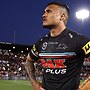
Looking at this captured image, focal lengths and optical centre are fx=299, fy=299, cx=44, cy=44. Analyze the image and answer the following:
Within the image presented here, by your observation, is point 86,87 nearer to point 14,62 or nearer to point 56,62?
point 56,62

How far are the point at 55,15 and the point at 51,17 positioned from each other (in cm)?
7

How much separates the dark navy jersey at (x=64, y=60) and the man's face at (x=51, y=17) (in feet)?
0.56

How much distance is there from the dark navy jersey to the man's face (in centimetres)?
17

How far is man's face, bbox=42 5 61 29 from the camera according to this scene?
13.1 feet

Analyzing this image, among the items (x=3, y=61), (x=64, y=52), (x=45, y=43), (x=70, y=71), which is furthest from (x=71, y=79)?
(x=3, y=61)

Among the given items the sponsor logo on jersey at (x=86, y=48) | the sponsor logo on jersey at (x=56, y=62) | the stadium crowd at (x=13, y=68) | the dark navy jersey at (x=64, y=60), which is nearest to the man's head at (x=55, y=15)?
the dark navy jersey at (x=64, y=60)

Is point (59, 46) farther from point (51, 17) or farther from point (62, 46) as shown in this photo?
point (51, 17)

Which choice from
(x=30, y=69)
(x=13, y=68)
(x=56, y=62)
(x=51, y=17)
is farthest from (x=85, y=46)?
(x=13, y=68)

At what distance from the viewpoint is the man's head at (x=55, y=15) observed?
4004 mm

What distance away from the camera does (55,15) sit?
4.06m

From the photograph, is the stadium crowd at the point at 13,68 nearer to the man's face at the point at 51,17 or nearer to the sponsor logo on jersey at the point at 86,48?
the man's face at the point at 51,17

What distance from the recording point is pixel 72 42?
12.5 ft

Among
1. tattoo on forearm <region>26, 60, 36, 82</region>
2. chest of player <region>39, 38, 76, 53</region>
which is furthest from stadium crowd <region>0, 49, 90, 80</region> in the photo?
chest of player <region>39, 38, 76, 53</region>

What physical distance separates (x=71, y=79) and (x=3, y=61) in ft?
161
